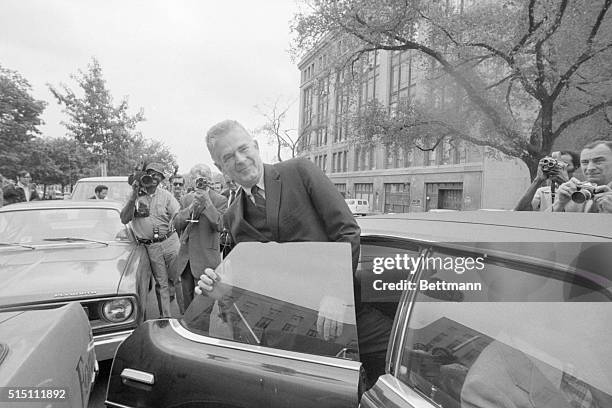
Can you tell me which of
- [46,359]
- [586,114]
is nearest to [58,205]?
[46,359]

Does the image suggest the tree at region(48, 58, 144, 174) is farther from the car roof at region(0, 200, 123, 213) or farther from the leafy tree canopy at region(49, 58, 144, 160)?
the car roof at region(0, 200, 123, 213)

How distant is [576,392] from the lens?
39.1 inches

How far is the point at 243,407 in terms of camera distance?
4.60 ft

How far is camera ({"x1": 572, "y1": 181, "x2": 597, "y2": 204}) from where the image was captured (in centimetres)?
209

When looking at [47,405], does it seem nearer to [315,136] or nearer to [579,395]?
[579,395]

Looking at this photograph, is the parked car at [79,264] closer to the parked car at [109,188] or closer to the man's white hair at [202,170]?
the man's white hair at [202,170]

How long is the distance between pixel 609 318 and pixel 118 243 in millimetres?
4184

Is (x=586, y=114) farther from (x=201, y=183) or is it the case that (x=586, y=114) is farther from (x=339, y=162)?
(x=339, y=162)

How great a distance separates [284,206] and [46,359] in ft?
3.34

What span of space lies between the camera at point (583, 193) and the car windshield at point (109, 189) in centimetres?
828

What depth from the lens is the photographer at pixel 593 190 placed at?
6.84ft

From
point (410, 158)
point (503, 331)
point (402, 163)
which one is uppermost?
point (410, 158)

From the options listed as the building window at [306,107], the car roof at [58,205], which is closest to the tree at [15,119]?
the car roof at [58,205]

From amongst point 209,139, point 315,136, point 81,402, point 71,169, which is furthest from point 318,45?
point 315,136
